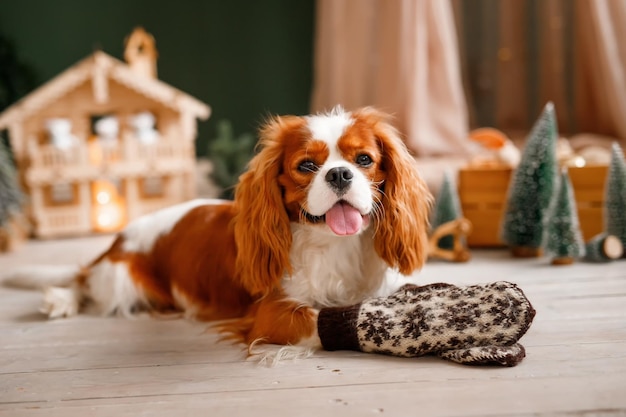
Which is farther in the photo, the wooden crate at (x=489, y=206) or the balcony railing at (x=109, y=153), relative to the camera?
the balcony railing at (x=109, y=153)

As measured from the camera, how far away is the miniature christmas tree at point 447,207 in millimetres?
2885

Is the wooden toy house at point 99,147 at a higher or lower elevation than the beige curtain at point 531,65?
lower

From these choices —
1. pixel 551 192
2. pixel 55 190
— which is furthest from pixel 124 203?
pixel 551 192

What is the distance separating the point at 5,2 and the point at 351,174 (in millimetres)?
4243

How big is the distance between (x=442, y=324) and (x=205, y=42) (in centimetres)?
390

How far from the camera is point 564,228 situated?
260cm

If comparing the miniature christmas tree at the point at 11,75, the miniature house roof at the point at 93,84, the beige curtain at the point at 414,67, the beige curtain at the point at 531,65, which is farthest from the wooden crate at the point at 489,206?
the miniature christmas tree at the point at 11,75

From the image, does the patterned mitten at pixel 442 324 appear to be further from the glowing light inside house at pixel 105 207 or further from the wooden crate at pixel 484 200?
the glowing light inside house at pixel 105 207

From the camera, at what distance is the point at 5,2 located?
491 cm

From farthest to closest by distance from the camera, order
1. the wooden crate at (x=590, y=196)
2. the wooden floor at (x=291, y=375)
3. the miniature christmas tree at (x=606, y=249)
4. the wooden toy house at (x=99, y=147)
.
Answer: the wooden toy house at (x=99, y=147)
the wooden crate at (x=590, y=196)
the miniature christmas tree at (x=606, y=249)
the wooden floor at (x=291, y=375)

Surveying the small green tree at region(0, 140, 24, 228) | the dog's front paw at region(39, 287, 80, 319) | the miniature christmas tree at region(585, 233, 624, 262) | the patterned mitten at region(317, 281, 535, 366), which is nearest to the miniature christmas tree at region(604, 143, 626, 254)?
the miniature christmas tree at region(585, 233, 624, 262)

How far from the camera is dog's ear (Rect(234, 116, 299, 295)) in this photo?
5.89 ft

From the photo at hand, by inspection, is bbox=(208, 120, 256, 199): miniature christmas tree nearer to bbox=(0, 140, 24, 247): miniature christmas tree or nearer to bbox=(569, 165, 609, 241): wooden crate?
bbox=(0, 140, 24, 247): miniature christmas tree

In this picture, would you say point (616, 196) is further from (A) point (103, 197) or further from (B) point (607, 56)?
(A) point (103, 197)
